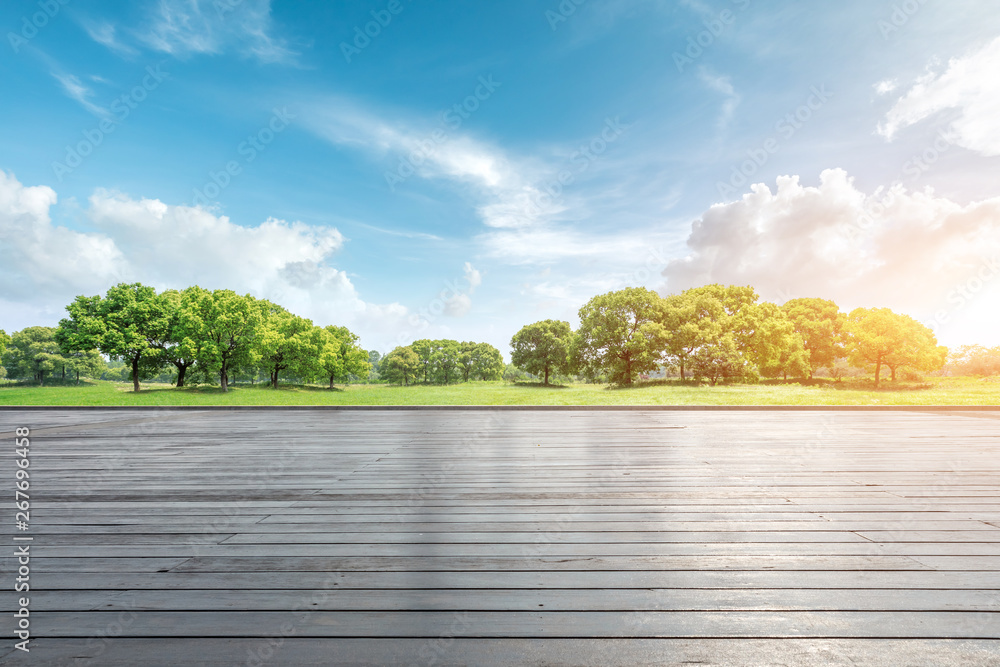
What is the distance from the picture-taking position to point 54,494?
4113 millimetres

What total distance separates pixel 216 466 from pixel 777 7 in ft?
51.6

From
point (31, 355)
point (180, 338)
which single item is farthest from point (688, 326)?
point (31, 355)

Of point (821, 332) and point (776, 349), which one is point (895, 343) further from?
point (821, 332)

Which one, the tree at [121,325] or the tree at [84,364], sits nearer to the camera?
the tree at [121,325]

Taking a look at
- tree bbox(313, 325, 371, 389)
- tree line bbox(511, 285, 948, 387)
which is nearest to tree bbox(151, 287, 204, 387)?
tree bbox(313, 325, 371, 389)

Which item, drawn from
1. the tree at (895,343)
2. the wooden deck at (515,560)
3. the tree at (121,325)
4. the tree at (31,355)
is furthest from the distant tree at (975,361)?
the tree at (31,355)

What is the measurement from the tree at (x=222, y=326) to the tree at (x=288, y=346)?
5.22 ft

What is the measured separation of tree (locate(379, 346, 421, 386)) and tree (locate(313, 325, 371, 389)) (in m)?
8.76

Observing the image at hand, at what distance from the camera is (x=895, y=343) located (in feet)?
85.2

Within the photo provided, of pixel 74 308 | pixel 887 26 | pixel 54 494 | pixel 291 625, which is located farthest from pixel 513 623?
pixel 74 308

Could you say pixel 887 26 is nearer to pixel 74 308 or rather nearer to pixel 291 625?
pixel 291 625

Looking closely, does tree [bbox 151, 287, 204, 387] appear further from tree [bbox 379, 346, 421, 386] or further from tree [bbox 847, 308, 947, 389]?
tree [bbox 847, 308, 947, 389]

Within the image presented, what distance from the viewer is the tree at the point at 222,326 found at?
31094 millimetres

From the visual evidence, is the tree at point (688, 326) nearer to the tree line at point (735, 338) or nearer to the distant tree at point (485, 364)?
the tree line at point (735, 338)
